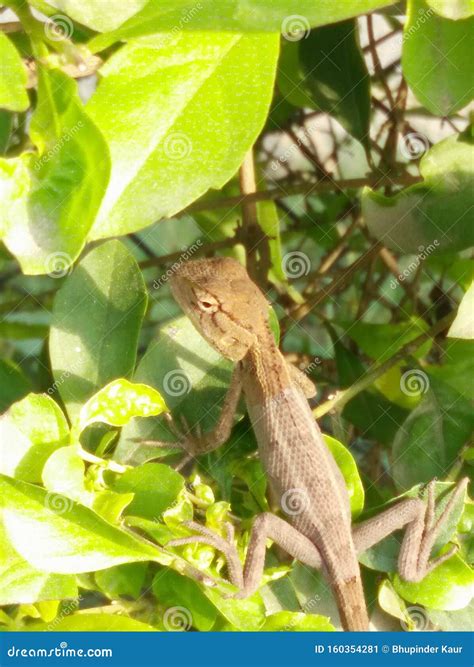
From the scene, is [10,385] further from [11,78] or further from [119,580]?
[11,78]

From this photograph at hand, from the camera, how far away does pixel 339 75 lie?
6.85 ft

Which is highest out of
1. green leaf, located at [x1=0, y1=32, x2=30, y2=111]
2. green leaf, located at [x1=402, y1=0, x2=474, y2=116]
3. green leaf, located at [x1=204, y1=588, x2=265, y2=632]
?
green leaf, located at [x1=402, y1=0, x2=474, y2=116]

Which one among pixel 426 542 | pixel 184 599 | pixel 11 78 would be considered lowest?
pixel 184 599

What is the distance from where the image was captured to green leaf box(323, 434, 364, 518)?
70.9 inches

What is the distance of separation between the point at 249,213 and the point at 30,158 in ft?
2.71

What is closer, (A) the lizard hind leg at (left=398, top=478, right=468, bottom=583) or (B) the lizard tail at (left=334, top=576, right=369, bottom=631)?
(A) the lizard hind leg at (left=398, top=478, right=468, bottom=583)

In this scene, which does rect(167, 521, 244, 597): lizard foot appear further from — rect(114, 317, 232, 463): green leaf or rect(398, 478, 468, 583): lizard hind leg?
rect(398, 478, 468, 583): lizard hind leg

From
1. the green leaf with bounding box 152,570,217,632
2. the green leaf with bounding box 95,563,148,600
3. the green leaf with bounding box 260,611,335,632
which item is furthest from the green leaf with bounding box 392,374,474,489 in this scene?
the green leaf with bounding box 95,563,148,600

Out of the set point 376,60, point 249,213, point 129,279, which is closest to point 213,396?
point 129,279

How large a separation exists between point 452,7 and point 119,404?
3.21ft

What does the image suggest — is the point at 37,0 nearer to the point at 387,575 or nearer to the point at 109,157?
the point at 109,157

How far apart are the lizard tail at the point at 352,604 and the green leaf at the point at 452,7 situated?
1.32m

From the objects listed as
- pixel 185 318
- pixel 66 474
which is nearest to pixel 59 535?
pixel 66 474

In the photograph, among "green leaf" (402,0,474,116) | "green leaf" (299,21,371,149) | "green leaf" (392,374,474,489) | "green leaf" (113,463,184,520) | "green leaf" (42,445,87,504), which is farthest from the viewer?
"green leaf" (299,21,371,149)
